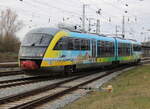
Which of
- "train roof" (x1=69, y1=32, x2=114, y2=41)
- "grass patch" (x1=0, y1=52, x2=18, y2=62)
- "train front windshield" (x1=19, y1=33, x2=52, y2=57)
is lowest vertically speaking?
"grass patch" (x1=0, y1=52, x2=18, y2=62)

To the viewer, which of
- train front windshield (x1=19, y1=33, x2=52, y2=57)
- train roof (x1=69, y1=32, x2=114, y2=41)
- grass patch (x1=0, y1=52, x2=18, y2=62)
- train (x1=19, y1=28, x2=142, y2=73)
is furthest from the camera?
grass patch (x1=0, y1=52, x2=18, y2=62)

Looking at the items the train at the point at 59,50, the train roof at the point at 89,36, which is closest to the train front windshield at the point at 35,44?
the train at the point at 59,50

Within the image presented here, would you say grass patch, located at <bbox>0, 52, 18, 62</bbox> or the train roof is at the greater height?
the train roof

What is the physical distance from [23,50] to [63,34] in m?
2.66

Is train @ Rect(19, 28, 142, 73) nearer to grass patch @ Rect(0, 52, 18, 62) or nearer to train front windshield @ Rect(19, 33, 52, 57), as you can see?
train front windshield @ Rect(19, 33, 52, 57)

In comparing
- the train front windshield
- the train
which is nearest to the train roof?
the train

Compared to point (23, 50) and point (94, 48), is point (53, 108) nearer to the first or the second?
point (23, 50)

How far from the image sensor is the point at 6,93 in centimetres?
1320

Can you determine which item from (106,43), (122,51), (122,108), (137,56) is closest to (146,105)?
(122,108)

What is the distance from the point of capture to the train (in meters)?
18.9

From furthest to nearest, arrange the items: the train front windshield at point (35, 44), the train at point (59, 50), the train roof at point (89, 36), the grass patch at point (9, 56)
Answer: the grass patch at point (9, 56) < the train roof at point (89, 36) < the train front windshield at point (35, 44) < the train at point (59, 50)

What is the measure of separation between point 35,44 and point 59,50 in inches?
59.4

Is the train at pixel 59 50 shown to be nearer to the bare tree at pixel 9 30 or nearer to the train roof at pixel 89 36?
the train roof at pixel 89 36

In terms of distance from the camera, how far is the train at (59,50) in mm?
18922
